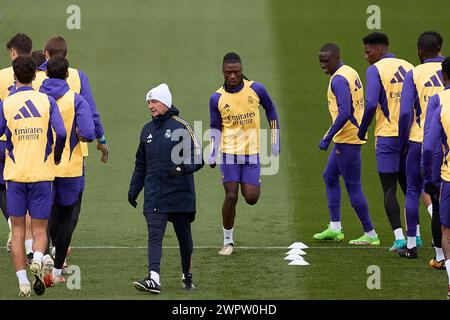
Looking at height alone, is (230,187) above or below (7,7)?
below

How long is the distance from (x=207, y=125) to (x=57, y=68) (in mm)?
9952

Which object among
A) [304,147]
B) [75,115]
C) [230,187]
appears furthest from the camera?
[304,147]

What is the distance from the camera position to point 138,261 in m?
13.7

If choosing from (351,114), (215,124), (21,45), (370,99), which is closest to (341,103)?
(351,114)

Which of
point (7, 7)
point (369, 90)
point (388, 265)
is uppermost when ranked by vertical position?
point (7, 7)

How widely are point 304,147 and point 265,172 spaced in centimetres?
182

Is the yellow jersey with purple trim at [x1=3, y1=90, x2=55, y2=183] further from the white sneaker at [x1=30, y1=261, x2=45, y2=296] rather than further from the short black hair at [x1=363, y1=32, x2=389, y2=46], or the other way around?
the short black hair at [x1=363, y1=32, x2=389, y2=46]

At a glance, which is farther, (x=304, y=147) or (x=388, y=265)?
(x=304, y=147)

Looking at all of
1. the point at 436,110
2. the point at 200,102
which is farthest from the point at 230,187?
the point at 200,102

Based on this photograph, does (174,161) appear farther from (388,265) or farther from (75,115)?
(388,265)

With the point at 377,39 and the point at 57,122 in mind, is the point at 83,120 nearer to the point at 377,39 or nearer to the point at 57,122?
the point at 57,122

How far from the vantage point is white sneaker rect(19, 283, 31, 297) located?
1164cm

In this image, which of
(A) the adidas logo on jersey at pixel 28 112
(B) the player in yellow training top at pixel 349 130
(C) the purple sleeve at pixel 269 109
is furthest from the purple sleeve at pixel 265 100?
(A) the adidas logo on jersey at pixel 28 112

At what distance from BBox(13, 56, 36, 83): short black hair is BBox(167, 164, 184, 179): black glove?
1.78 m
